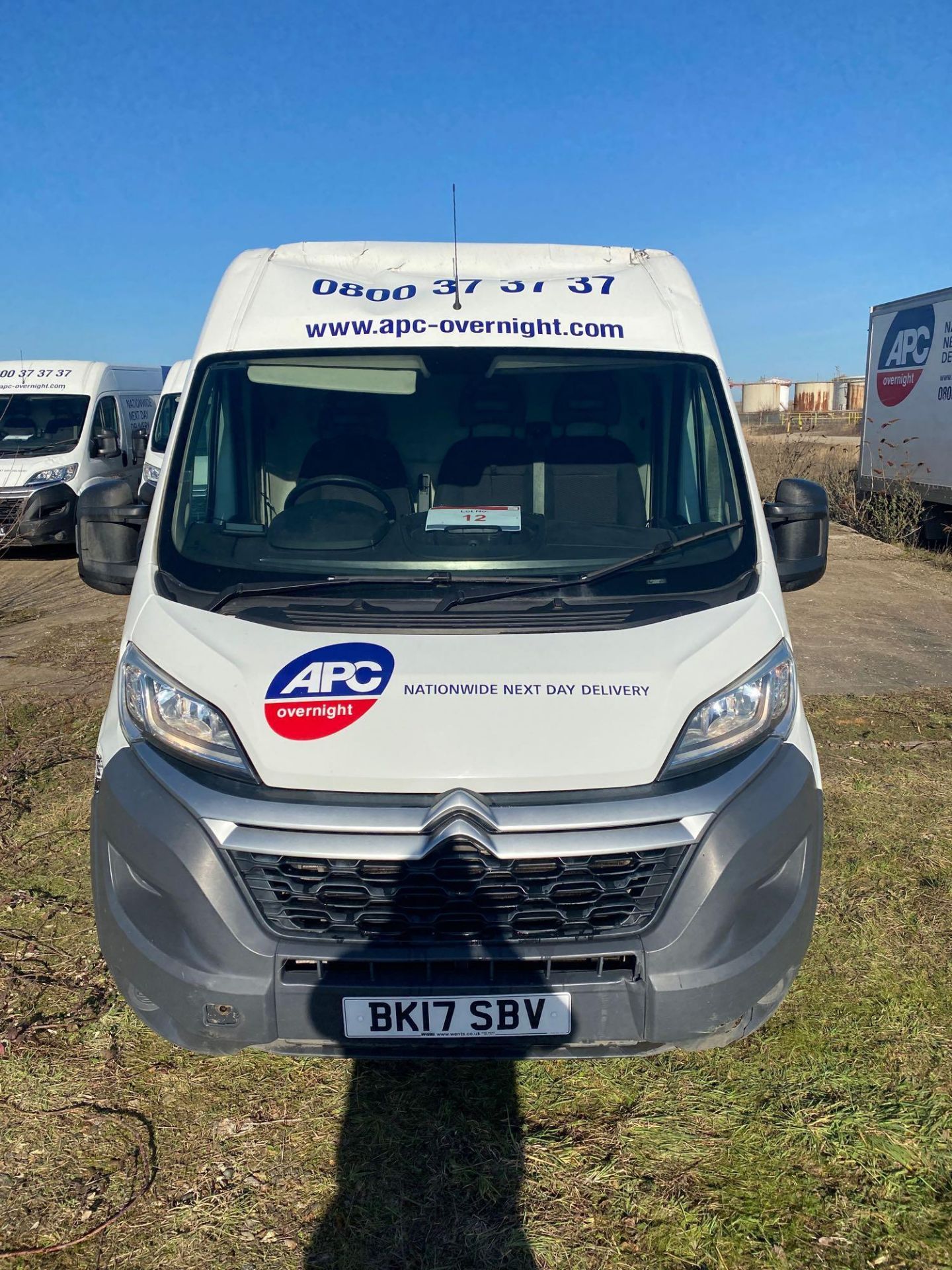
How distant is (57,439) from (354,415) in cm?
1160

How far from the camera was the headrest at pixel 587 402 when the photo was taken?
355cm

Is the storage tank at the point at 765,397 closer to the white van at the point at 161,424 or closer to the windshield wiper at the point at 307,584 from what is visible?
the white van at the point at 161,424

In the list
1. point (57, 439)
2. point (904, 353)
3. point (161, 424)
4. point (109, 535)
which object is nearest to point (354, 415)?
point (109, 535)

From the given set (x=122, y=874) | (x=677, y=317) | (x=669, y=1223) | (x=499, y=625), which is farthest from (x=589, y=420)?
(x=669, y=1223)

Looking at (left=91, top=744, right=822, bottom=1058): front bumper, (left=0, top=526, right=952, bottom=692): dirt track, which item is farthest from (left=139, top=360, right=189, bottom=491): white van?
(left=91, top=744, right=822, bottom=1058): front bumper

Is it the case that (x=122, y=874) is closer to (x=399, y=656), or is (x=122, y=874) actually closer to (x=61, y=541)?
(x=399, y=656)

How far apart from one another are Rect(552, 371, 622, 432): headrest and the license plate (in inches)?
76.6

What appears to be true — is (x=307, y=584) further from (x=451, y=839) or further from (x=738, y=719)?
(x=738, y=719)

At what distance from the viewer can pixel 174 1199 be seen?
8.56ft

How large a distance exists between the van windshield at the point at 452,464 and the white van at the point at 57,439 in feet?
32.1

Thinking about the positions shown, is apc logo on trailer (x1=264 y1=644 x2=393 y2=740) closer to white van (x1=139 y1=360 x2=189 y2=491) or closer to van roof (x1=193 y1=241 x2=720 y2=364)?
van roof (x1=193 y1=241 x2=720 y2=364)

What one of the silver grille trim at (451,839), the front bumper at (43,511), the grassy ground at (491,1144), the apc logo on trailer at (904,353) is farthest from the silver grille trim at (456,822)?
the apc logo on trailer at (904,353)

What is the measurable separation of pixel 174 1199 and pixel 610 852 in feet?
4.69

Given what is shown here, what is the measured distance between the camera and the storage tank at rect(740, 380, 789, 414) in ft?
204
